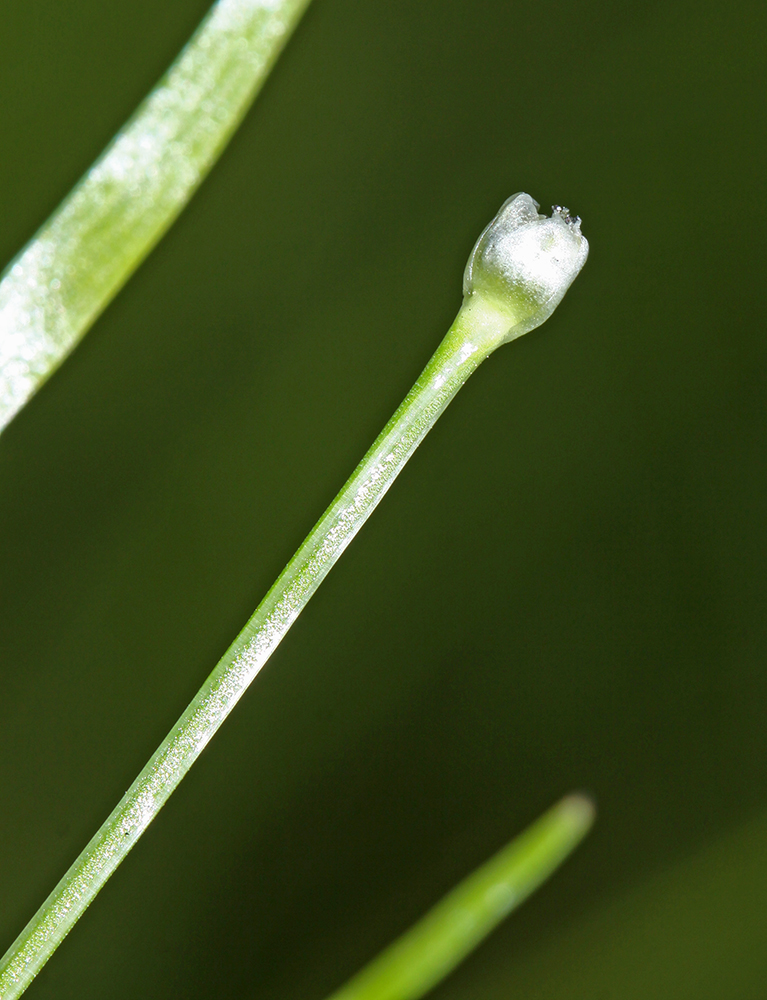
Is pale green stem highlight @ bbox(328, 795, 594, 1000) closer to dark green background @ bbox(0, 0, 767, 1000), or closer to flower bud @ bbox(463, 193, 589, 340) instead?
flower bud @ bbox(463, 193, 589, 340)

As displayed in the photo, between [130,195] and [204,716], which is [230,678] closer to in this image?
[204,716]

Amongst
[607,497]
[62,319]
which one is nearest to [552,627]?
[607,497]

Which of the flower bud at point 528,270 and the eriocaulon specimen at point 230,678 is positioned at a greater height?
the flower bud at point 528,270

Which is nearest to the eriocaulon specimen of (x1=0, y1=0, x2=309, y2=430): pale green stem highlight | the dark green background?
(x1=0, y1=0, x2=309, y2=430): pale green stem highlight

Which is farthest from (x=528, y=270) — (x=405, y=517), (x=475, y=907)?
(x=405, y=517)

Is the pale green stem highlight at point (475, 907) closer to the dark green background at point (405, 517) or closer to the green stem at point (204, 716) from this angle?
the green stem at point (204, 716)

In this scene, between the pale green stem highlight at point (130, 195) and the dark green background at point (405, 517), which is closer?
the pale green stem highlight at point (130, 195)

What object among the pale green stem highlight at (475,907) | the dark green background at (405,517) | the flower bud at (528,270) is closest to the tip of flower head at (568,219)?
the flower bud at (528,270)
